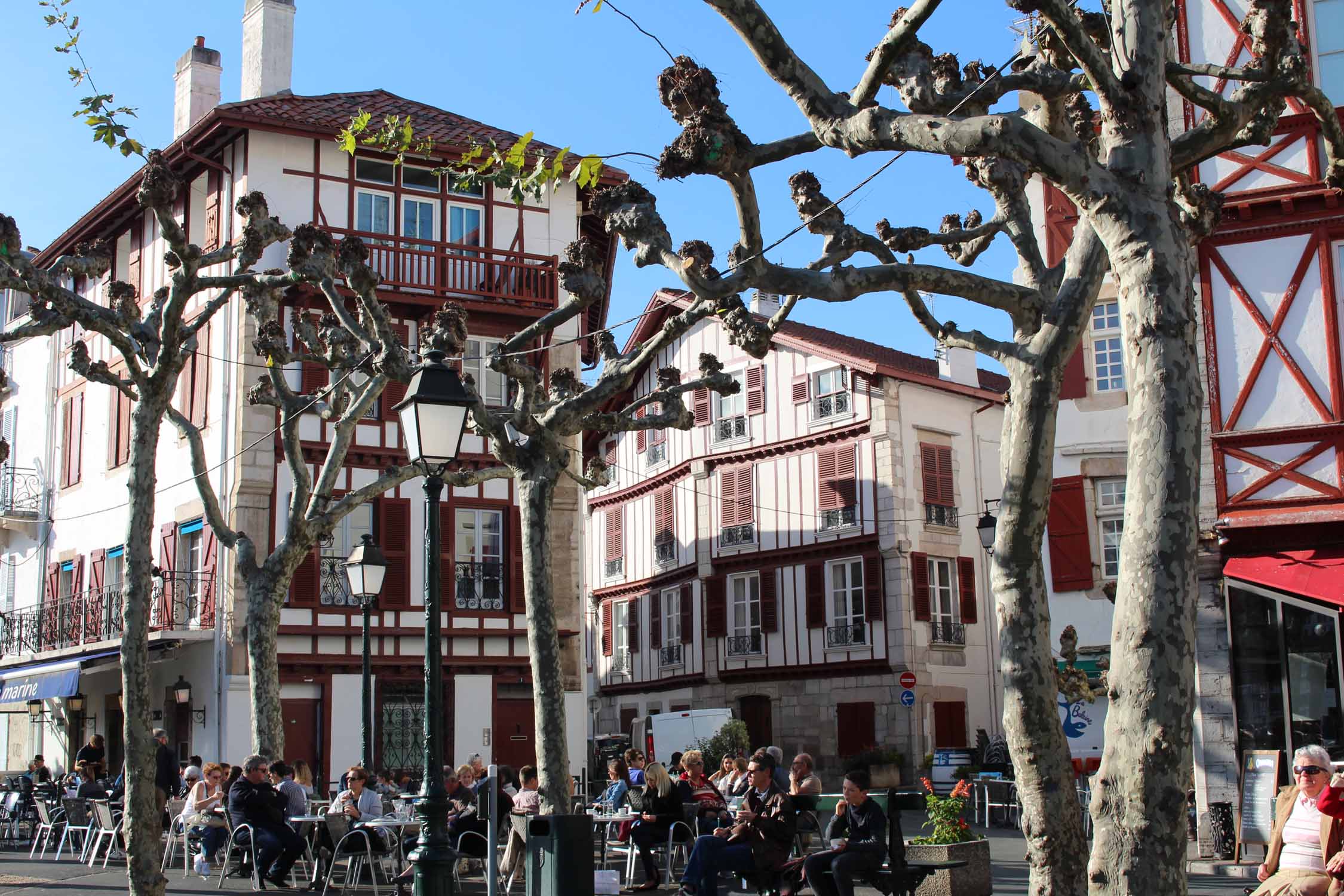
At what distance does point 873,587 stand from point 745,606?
4.35m

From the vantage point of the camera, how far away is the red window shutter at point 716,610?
1430 inches

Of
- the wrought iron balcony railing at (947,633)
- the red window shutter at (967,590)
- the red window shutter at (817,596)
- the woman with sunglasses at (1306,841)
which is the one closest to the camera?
the woman with sunglasses at (1306,841)

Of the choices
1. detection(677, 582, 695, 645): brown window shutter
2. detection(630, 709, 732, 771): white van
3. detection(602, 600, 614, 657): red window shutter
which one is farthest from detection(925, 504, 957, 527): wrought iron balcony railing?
detection(602, 600, 614, 657): red window shutter

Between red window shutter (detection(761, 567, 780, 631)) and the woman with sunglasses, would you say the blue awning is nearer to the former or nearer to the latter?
red window shutter (detection(761, 567, 780, 631))

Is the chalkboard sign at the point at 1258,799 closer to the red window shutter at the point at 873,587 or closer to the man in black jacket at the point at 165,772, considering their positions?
the man in black jacket at the point at 165,772

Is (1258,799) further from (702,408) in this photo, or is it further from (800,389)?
(702,408)

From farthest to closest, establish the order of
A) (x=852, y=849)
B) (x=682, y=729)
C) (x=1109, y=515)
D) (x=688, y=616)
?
(x=688, y=616) < (x=682, y=729) < (x=1109, y=515) < (x=852, y=849)

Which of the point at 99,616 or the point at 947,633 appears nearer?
the point at 99,616

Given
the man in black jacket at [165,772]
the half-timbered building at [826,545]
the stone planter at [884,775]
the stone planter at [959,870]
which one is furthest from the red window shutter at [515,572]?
the stone planter at [959,870]

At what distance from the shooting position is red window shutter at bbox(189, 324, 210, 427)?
88.2 feet

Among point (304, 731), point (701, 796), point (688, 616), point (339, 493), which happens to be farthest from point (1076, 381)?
point (688, 616)

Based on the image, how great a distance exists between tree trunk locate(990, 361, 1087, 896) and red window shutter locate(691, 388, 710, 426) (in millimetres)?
28820

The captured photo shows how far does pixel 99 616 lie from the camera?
1109 inches

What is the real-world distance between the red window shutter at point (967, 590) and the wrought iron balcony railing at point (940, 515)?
36.4 inches
